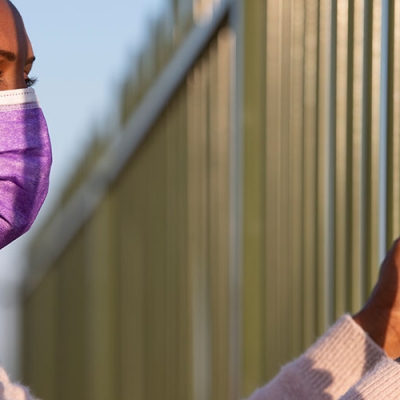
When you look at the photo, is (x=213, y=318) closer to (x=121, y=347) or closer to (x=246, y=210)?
(x=246, y=210)

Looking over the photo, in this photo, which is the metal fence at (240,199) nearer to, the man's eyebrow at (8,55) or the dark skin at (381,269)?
the dark skin at (381,269)

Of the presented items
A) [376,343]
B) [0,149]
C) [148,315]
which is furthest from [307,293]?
[148,315]

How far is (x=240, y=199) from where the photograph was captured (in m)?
3.47

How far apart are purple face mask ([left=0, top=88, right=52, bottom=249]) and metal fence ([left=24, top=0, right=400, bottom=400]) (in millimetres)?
721

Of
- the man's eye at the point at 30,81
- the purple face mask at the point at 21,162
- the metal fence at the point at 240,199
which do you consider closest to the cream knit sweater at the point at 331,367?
the metal fence at the point at 240,199

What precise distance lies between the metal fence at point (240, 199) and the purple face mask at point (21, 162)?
72 centimetres

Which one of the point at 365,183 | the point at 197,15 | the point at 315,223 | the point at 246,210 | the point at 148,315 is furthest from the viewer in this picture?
the point at 148,315

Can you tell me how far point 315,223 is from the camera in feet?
9.96

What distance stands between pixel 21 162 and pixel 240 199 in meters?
1.20

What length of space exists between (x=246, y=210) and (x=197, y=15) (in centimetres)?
75

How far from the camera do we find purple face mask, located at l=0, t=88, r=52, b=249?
7.54ft

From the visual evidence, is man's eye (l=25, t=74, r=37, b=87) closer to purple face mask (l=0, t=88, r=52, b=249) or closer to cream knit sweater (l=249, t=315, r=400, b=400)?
purple face mask (l=0, t=88, r=52, b=249)

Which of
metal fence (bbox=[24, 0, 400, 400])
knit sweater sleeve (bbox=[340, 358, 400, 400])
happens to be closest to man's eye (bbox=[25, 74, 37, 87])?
metal fence (bbox=[24, 0, 400, 400])

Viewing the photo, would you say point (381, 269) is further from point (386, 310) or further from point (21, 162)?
point (21, 162)
